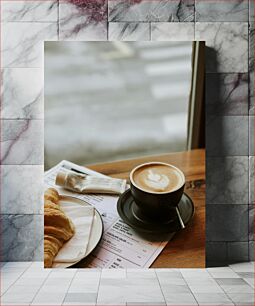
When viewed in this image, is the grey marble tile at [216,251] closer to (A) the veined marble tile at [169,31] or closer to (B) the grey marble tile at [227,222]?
(B) the grey marble tile at [227,222]

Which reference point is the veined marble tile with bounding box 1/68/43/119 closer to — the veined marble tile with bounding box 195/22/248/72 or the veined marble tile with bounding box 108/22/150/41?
the veined marble tile with bounding box 108/22/150/41

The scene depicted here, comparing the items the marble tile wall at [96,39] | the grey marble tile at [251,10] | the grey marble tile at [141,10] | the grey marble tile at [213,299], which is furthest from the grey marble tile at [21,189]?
the grey marble tile at [251,10]

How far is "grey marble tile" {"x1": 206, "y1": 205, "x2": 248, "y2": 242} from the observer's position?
290cm

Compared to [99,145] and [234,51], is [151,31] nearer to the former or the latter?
[234,51]

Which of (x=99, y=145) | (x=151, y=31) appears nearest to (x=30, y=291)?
(x=99, y=145)

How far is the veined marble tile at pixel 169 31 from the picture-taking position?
287 centimetres

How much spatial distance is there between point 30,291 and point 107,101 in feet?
3.60

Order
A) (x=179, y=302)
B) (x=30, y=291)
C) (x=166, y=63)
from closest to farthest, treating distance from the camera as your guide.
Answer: (x=179, y=302), (x=30, y=291), (x=166, y=63)

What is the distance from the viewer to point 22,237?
2.87 metres

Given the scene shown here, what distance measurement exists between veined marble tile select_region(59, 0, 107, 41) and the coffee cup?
79 centimetres

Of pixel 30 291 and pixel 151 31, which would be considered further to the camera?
pixel 151 31

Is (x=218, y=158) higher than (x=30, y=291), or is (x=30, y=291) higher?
(x=218, y=158)

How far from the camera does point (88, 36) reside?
2867 mm

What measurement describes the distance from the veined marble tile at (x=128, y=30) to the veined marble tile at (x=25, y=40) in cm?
32
